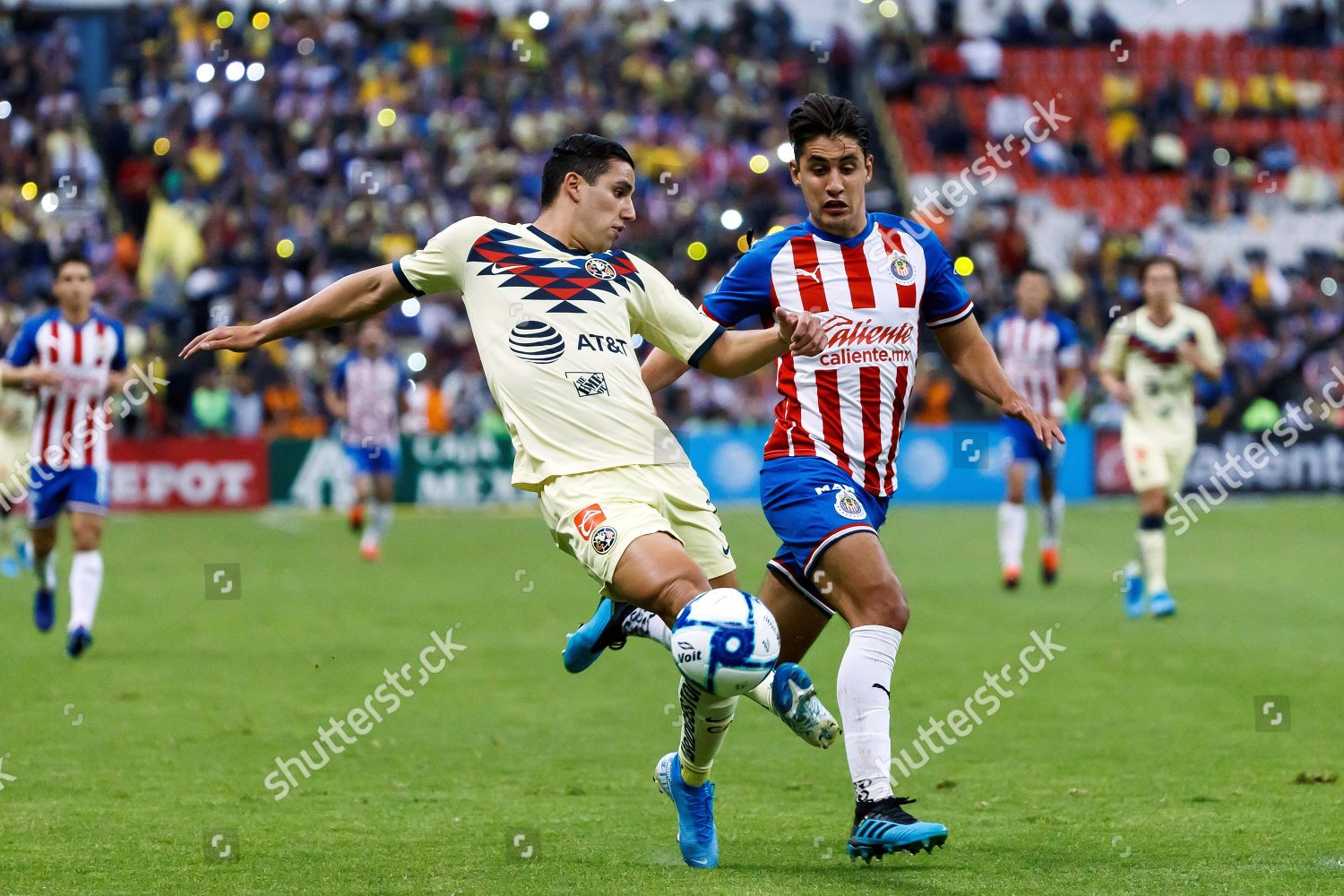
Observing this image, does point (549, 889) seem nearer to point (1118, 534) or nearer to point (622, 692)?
point (622, 692)

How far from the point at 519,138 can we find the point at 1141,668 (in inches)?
712

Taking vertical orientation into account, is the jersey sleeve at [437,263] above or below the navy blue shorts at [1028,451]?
above

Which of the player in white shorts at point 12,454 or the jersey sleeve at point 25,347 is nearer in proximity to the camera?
the jersey sleeve at point 25,347

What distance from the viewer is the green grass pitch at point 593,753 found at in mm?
5523

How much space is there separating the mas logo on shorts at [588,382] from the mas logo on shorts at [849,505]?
0.94 m

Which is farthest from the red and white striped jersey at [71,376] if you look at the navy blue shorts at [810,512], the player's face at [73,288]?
the navy blue shorts at [810,512]

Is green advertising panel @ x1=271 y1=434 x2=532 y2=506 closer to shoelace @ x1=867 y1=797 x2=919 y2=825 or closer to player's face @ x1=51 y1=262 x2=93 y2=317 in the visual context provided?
player's face @ x1=51 y1=262 x2=93 y2=317

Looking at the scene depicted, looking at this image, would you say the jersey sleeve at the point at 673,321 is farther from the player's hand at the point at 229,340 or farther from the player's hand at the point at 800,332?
the player's hand at the point at 229,340

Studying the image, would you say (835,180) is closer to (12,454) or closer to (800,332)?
(800,332)

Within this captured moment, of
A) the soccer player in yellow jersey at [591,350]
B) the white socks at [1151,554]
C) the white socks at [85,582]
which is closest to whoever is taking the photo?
the soccer player in yellow jersey at [591,350]

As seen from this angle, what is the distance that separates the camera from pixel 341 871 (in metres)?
5.46

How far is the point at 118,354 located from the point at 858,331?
6.84 meters

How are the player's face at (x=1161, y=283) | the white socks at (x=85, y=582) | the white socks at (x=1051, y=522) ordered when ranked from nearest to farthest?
the white socks at (x=85, y=582), the player's face at (x=1161, y=283), the white socks at (x=1051, y=522)

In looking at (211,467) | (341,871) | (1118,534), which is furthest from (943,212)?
(341,871)
